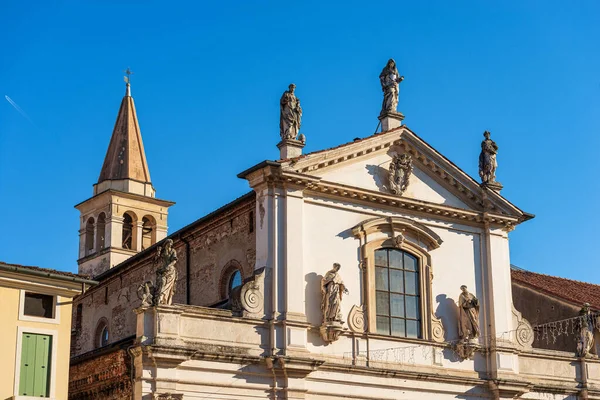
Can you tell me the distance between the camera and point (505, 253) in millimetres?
32406

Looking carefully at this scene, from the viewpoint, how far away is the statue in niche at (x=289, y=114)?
29.5 meters

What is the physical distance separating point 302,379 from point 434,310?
17.0ft

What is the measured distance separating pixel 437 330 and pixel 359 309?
2.73 metres

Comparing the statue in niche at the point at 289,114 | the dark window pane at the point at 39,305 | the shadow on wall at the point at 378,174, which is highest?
the statue in niche at the point at 289,114

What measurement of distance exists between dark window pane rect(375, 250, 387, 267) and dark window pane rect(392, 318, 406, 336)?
63.1 inches

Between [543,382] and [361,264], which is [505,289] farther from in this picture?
[361,264]

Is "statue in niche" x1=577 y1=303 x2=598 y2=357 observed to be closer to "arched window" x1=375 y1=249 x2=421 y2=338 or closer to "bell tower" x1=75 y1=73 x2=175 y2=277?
"arched window" x1=375 y1=249 x2=421 y2=338

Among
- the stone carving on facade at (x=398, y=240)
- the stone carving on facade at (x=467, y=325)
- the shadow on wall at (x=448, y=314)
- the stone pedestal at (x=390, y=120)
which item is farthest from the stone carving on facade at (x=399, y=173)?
the stone carving on facade at (x=467, y=325)

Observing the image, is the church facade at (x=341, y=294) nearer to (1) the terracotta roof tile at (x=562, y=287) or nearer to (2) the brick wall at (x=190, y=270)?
(2) the brick wall at (x=190, y=270)

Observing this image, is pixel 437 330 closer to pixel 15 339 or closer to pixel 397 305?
pixel 397 305

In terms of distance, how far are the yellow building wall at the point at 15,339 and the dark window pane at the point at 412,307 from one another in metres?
9.96

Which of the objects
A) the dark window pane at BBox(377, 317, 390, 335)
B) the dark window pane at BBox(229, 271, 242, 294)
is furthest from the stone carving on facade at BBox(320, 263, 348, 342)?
the dark window pane at BBox(229, 271, 242, 294)

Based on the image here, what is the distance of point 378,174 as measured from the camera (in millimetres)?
30797

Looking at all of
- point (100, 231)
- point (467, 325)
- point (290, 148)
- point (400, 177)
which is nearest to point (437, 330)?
point (467, 325)
